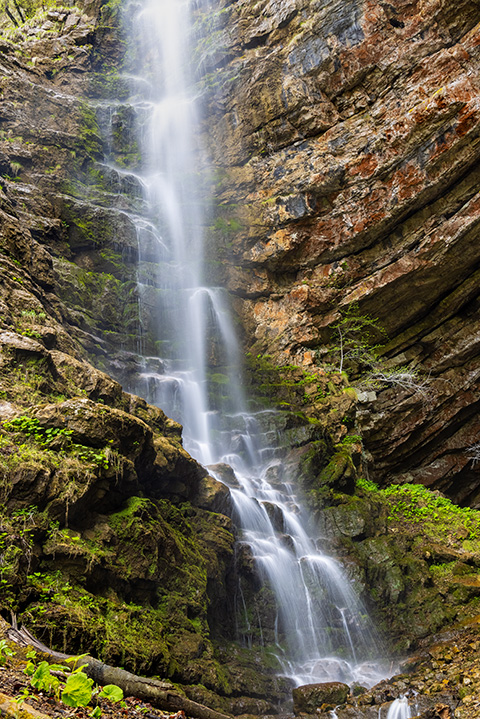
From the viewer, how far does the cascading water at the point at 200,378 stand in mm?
8469

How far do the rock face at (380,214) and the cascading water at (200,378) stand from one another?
2552mm

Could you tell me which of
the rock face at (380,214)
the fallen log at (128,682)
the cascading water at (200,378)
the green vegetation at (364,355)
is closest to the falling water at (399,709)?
the cascading water at (200,378)

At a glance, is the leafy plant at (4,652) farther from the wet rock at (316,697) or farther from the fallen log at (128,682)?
the wet rock at (316,697)

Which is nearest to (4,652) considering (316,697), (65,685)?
(65,685)

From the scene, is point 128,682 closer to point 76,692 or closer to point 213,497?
point 76,692

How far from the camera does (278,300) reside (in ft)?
63.0

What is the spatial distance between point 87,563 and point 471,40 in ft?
66.1

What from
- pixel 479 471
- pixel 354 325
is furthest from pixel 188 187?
pixel 479 471

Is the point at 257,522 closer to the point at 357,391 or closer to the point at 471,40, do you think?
the point at 357,391

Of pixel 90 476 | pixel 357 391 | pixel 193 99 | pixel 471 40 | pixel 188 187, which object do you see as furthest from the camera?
pixel 193 99

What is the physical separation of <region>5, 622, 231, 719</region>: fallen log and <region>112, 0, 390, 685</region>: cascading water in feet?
14.8

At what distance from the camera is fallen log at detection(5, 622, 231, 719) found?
3.35m

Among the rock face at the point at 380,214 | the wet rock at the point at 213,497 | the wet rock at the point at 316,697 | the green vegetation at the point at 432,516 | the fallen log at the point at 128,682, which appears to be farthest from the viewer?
the rock face at the point at 380,214

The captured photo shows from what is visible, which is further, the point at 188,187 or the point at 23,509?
the point at 188,187
